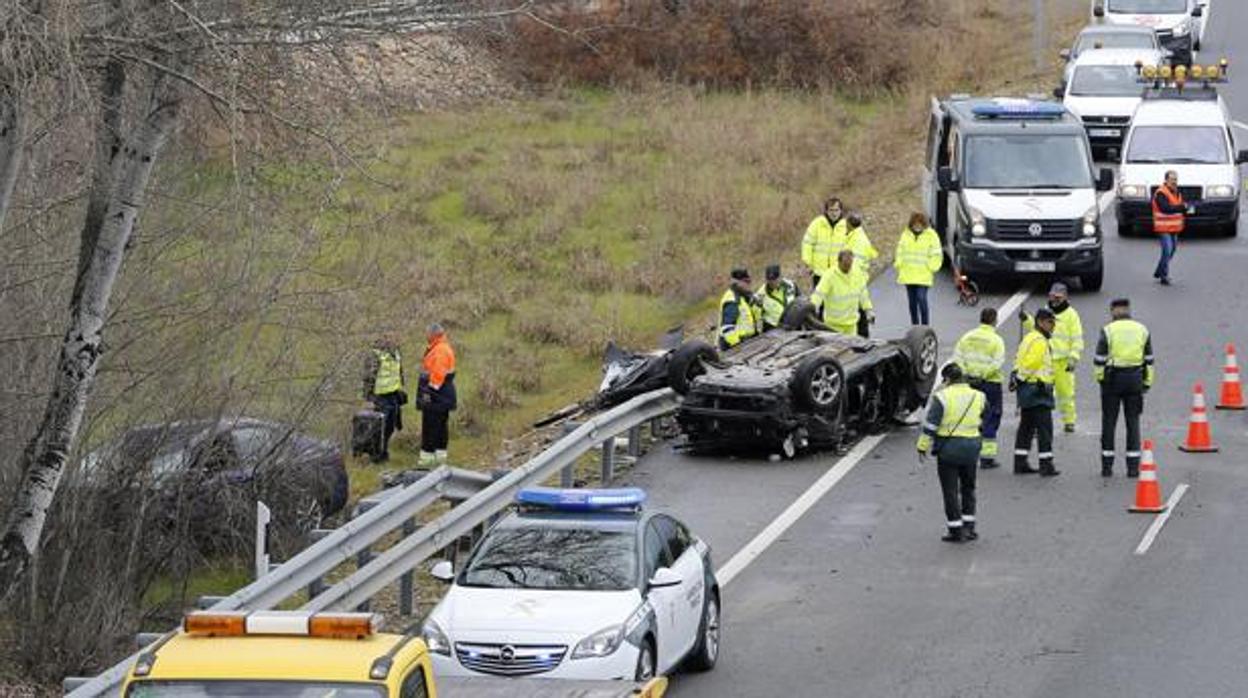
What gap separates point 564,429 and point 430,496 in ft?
14.7

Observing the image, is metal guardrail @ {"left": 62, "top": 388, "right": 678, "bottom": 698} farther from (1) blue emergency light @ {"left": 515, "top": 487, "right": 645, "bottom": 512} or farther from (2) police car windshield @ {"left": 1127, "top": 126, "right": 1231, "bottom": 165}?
(2) police car windshield @ {"left": 1127, "top": 126, "right": 1231, "bottom": 165}

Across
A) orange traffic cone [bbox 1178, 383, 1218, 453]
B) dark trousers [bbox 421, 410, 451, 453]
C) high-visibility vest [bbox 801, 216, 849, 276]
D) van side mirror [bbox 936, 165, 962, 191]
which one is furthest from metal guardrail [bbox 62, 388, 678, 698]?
van side mirror [bbox 936, 165, 962, 191]

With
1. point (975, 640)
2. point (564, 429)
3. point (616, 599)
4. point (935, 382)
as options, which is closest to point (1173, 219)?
point (935, 382)

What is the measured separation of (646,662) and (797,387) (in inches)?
293

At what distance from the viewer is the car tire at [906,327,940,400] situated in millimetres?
24406

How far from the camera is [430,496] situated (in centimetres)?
1852

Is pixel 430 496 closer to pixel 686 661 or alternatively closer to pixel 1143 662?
pixel 686 661

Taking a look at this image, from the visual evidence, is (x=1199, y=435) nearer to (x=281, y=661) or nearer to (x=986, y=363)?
(x=986, y=363)

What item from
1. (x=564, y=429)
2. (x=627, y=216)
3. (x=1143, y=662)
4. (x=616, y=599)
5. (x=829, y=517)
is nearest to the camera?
(x=616, y=599)

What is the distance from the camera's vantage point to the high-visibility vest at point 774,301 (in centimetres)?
2583

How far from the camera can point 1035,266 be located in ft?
101

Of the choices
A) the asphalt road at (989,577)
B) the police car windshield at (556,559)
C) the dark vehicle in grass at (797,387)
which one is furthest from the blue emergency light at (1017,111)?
the police car windshield at (556,559)

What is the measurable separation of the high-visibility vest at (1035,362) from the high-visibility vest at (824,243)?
5.77 metres

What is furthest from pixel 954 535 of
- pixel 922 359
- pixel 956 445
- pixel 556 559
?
pixel 556 559
